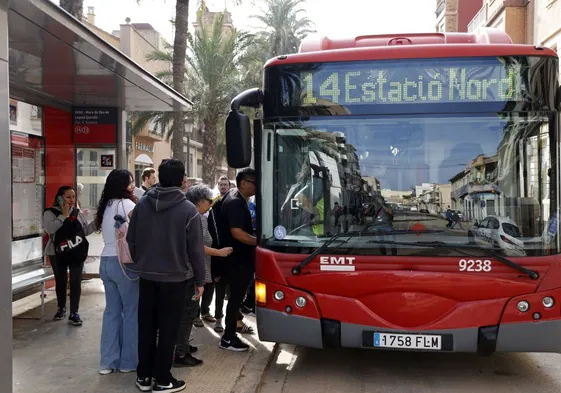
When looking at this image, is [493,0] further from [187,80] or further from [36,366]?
[36,366]

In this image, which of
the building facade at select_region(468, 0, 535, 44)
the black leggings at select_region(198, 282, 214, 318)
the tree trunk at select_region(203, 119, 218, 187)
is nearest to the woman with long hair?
the black leggings at select_region(198, 282, 214, 318)

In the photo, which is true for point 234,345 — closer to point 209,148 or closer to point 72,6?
point 72,6

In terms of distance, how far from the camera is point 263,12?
1284 inches

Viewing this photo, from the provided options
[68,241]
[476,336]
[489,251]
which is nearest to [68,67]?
[68,241]

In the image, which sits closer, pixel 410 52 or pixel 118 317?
pixel 410 52

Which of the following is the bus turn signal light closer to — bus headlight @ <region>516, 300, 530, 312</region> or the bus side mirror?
the bus side mirror

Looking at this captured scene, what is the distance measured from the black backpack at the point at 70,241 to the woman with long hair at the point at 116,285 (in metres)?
2.00

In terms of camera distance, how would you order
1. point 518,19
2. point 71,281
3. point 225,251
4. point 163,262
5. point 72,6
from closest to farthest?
1. point 163,262
2. point 225,251
3. point 71,281
4. point 72,6
5. point 518,19

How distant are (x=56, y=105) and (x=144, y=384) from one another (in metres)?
5.95

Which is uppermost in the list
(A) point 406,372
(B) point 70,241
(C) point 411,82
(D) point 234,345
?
(C) point 411,82

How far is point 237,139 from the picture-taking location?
5.38 metres

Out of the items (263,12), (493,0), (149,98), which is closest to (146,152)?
(263,12)

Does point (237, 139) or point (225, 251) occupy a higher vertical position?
point (237, 139)

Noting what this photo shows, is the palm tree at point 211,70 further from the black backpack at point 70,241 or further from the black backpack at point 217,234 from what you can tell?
the black backpack at point 217,234
